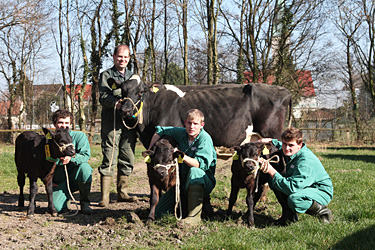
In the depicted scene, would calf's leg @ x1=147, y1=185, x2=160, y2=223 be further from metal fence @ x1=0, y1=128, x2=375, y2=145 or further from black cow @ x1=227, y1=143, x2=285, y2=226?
metal fence @ x1=0, y1=128, x2=375, y2=145

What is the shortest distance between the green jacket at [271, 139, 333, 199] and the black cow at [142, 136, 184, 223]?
1.18m

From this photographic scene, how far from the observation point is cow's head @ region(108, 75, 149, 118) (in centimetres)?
571

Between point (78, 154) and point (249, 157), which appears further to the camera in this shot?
point (78, 154)

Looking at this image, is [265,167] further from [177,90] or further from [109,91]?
[109,91]

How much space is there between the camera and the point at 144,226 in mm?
4254

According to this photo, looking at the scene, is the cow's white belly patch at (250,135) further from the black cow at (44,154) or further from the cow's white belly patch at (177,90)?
the black cow at (44,154)

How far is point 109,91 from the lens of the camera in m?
6.05

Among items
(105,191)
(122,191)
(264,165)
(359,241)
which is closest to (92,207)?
(105,191)

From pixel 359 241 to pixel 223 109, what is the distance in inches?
135

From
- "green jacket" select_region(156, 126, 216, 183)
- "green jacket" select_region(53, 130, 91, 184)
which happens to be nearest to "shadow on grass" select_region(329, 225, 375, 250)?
"green jacket" select_region(156, 126, 216, 183)

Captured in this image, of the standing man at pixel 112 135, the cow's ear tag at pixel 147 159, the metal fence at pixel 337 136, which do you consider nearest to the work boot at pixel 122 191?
the standing man at pixel 112 135

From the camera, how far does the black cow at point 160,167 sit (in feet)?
14.0

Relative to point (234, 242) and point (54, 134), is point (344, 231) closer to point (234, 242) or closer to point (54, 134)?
point (234, 242)

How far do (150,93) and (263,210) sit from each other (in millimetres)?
2623
